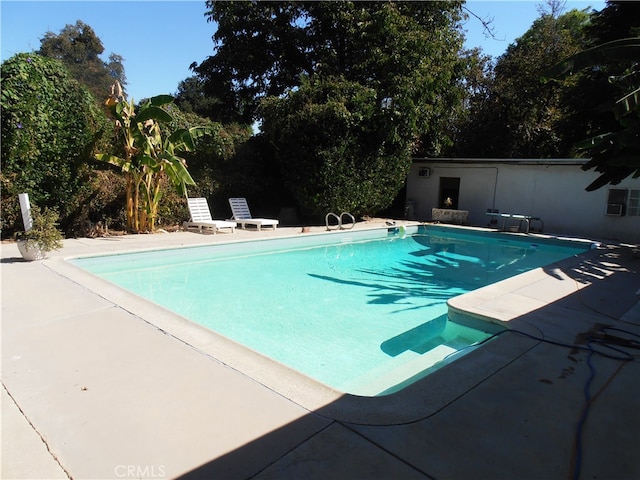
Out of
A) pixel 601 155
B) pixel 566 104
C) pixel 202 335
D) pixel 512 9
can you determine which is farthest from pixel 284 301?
pixel 566 104

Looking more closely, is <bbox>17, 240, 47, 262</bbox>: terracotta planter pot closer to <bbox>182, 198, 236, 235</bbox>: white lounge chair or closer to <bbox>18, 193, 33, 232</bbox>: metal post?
<bbox>18, 193, 33, 232</bbox>: metal post

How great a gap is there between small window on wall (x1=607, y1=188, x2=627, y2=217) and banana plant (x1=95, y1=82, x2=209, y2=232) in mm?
14146

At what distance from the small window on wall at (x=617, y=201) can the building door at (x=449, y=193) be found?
600cm

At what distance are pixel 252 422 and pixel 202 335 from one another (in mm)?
1701

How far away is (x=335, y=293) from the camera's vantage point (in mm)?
7707

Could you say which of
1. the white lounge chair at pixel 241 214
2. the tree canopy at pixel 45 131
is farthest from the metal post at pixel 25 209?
the white lounge chair at pixel 241 214

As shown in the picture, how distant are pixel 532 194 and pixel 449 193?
4216 millimetres

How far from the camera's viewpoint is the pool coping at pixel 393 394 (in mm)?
2773

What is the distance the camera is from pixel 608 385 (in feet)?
10.5

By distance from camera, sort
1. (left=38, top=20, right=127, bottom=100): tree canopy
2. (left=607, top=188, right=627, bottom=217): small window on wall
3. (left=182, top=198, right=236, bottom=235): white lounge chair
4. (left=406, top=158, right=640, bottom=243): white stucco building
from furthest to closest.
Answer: (left=38, top=20, right=127, bottom=100): tree canopy → (left=406, top=158, right=640, bottom=243): white stucco building → (left=607, top=188, right=627, bottom=217): small window on wall → (left=182, top=198, right=236, bottom=235): white lounge chair

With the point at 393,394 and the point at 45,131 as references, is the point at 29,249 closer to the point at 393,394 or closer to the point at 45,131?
the point at 45,131

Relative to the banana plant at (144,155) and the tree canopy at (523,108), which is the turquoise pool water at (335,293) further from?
the tree canopy at (523,108)

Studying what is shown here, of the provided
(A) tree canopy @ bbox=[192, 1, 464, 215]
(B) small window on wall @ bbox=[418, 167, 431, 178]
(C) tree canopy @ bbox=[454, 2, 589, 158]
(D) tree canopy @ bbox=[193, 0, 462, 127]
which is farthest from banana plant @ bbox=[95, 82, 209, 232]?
(C) tree canopy @ bbox=[454, 2, 589, 158]

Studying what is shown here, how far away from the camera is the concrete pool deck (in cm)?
219
